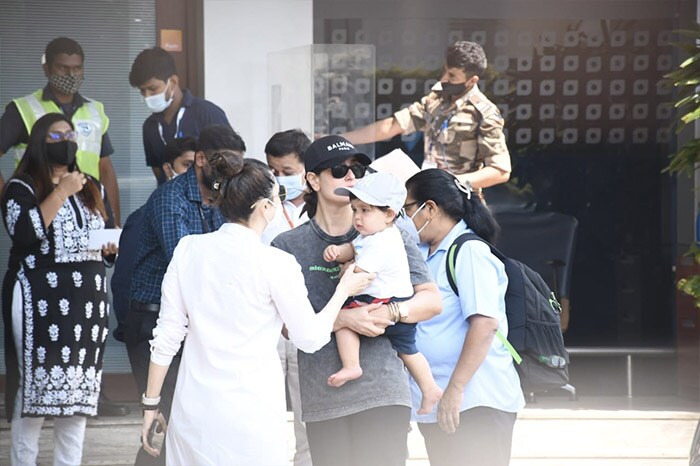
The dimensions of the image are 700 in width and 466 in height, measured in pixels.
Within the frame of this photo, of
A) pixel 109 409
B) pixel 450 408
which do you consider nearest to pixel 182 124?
pixel 109 409

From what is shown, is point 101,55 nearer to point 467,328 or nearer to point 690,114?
point 690,114

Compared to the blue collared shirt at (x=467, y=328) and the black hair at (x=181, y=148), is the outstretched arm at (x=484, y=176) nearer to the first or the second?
the black hair at (x=181, y=148)

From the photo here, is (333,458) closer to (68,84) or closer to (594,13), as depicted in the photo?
(68,84)

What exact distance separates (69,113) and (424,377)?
428cm

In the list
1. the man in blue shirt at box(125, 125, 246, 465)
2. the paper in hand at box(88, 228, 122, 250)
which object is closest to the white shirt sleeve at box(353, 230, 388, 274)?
the man in blue shirt at box(125, 125, 246, 465)

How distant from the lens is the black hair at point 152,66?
27.1 ft

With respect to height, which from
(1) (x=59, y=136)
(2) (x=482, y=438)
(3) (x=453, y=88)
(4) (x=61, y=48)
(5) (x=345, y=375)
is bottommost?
(2) (x=482, y=438)

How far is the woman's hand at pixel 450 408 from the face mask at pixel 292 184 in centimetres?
171

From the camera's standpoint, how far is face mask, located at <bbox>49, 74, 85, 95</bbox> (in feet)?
27.2

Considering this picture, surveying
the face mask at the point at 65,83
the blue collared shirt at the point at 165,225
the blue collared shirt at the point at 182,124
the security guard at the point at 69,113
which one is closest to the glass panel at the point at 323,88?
the blue collared shirt at the point at 182,124

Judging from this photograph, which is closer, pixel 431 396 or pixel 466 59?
pixel 431 396

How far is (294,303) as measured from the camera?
4.42m

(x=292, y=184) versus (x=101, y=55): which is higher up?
(x=101, y=55)

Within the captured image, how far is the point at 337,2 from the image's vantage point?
342 inches
